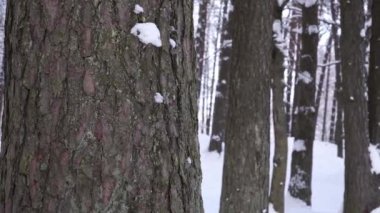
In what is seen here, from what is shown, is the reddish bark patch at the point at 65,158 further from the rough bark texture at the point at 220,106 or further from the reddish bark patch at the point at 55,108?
the rough bark texture at the point at 220,106

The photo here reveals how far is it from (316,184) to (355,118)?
30.6ft

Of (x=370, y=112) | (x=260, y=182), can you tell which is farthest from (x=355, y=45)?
(x=260, y=182)

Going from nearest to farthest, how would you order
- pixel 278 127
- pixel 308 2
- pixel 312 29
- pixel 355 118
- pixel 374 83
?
pixel 278 127 → pixel 355 118 → pixel 374 83 → pixel 308 2 → pixel 312 29

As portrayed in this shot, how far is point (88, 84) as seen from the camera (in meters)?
1.60

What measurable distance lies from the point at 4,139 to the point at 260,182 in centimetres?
439

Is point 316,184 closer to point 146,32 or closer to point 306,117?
point 306,117

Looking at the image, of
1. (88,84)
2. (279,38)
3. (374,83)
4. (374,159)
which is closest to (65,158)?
(88,84)

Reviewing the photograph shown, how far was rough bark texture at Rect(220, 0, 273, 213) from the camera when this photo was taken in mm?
5828

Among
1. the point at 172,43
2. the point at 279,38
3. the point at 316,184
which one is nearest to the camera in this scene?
the point at 172,43

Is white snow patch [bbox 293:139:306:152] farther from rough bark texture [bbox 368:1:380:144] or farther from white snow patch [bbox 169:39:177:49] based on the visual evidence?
white snow patch [bbox 169:39:177:49]

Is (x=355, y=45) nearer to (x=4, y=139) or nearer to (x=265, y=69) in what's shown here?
(x=265, y=69)

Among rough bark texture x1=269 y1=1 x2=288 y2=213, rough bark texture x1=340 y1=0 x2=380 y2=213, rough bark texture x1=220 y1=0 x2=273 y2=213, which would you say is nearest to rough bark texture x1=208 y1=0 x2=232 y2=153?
rough bark texture x1=340 y1=0 x2=380 y2=213

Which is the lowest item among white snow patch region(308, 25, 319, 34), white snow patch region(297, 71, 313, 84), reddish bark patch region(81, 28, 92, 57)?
reddish bark patch region(81, 28, 92, 57)

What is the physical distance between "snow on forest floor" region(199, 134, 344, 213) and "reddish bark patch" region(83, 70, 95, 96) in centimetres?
859
